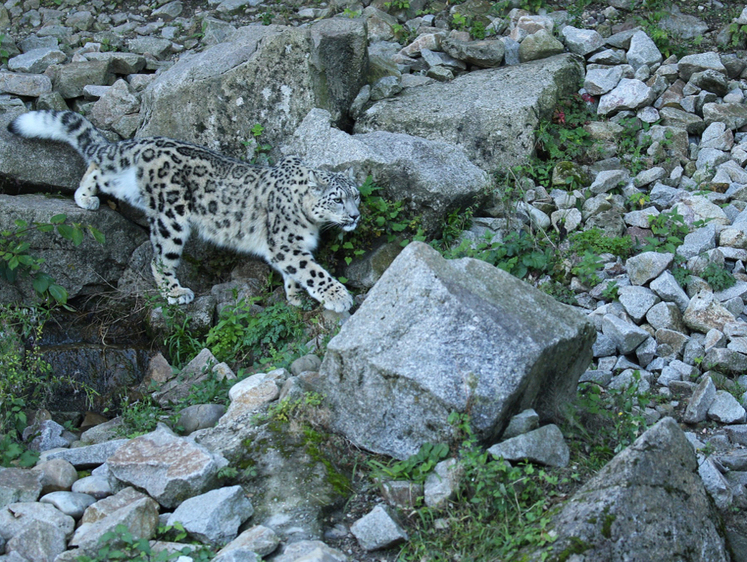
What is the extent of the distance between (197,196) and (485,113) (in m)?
3.08

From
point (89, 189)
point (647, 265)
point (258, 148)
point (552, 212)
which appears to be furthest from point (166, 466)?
point (552, 212)

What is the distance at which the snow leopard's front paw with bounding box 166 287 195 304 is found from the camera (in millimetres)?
7410

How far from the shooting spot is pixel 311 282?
7184 millimetres

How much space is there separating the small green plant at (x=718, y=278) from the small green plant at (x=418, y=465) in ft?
10.7

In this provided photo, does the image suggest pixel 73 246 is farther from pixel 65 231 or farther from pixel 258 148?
pixel 258 148

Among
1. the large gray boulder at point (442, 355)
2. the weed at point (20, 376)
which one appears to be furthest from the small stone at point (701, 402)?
the weed at point (20, 376)

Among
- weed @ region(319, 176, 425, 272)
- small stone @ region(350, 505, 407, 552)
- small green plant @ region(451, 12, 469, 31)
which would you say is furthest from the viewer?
small green plant @ region(451, 12, 469, 31)

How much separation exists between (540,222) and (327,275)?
2.07 meters

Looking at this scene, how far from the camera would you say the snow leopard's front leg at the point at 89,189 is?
7660 mm

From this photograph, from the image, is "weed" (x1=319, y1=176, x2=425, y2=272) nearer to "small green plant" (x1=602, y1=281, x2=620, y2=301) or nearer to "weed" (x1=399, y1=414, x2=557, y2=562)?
"small green plant" (x1=602, y1=281, x2=620, y2=301)

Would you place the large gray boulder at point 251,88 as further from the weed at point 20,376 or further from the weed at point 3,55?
the weed at point 3,55

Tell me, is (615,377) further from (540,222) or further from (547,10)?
(547,10)

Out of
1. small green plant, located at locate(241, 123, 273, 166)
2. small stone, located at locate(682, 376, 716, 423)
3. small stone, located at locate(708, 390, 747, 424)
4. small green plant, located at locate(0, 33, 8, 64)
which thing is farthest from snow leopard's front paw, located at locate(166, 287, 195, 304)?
small green plant, located at locate(0, 33, 8, 64)

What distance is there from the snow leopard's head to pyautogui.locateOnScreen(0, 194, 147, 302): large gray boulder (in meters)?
1.90
